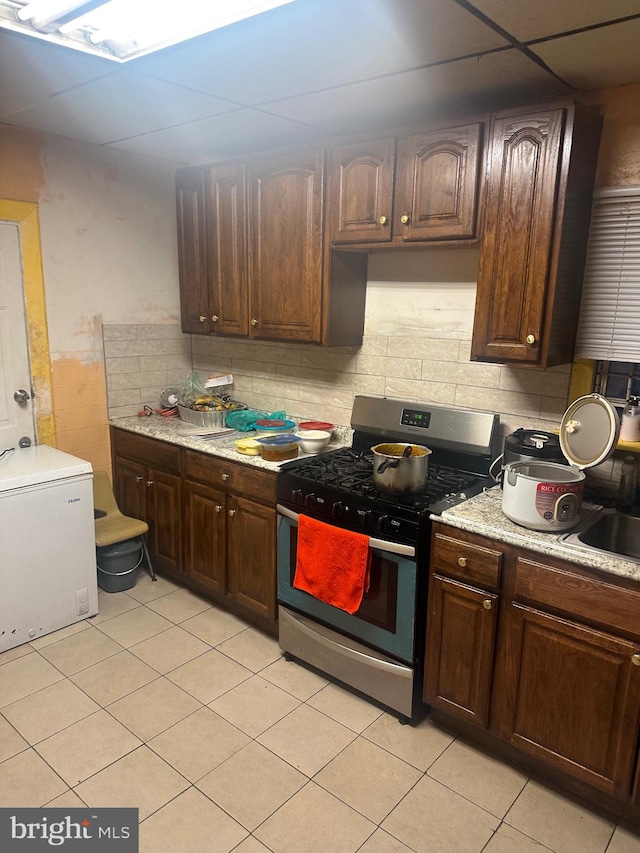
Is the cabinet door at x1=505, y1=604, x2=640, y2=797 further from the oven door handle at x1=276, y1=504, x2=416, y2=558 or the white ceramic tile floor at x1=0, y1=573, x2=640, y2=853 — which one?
the oven door handle at x1=276, y1=504, x2=416, y2=558

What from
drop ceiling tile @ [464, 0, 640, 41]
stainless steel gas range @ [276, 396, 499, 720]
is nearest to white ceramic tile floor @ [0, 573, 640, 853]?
stainless steel gas range @ [276, 396, 499, 720]

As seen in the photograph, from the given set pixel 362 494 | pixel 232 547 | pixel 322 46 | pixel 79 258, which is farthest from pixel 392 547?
pixel 79 258

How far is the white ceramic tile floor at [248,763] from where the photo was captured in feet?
5.99

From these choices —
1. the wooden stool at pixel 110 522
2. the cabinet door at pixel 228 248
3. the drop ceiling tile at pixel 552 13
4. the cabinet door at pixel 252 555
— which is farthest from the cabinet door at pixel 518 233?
the wooden stool at pixel 110 522

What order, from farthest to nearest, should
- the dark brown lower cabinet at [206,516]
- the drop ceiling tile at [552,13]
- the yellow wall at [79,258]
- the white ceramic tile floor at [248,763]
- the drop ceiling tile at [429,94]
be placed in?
the yellow wall at [79,258], the dark brown lower cabinet at [206,516], the drop ceiling tile at [429,94], the white ceramic tile floor at [248,763], the drop ceiling tile at [552,13]

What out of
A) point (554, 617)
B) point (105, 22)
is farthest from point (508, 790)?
point (105, 22)

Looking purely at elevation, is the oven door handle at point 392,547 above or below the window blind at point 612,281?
below

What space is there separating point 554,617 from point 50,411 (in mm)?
2729

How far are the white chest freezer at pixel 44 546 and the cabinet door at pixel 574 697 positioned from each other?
2.07 metres

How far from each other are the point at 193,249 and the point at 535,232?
2010 millimetres

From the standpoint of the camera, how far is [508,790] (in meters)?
2.00

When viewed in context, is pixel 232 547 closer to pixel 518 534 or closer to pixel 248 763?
pixel 248 763

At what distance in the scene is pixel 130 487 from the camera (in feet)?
11.4

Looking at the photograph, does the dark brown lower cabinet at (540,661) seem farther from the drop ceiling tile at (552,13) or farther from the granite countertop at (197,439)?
the drop ceiling tile at (552,13)
